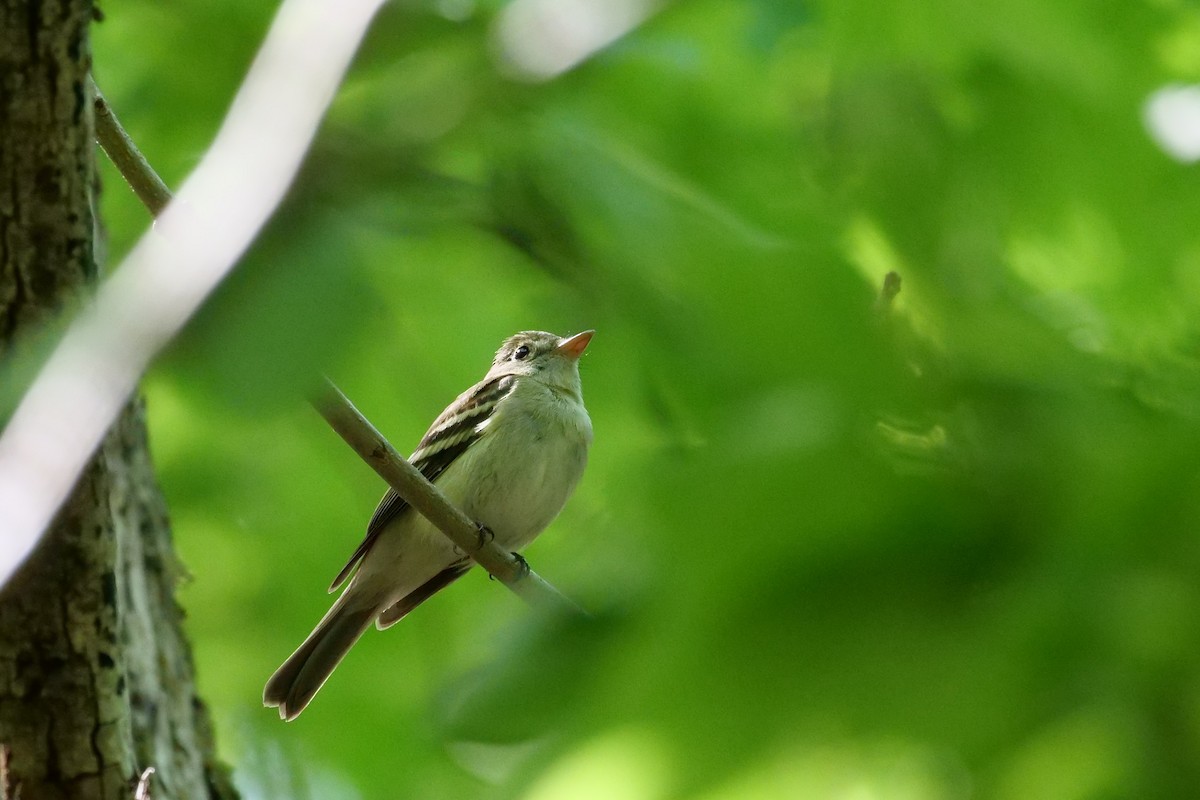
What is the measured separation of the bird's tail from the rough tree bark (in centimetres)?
129

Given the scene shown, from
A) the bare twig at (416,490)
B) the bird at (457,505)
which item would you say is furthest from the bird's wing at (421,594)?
the bare twig at (416,490)

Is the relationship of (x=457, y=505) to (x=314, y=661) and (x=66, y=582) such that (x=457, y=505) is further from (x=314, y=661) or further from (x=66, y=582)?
(x=66, y=582)

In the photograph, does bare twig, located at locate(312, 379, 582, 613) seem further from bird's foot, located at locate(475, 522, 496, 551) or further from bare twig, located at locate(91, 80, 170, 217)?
bare twig, located at locate(91, 80, 170, 217)

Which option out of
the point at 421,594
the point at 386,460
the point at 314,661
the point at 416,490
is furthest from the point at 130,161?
the point at 421,594

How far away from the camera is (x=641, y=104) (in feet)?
15.6

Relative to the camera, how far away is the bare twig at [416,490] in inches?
151

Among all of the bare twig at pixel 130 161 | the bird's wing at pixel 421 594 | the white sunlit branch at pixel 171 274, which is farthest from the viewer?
the bird's wing at pixel 421 594

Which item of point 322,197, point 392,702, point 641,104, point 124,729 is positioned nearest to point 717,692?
point 322,197

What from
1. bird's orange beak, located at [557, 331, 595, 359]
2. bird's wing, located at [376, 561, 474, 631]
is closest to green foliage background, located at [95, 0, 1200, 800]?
bird's wing, located at [376, 561, 474, 631]

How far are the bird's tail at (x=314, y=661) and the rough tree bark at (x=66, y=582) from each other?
1.29 meters

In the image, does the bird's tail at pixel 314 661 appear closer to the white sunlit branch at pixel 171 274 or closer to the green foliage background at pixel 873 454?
the green foliage background at pixel 873 454

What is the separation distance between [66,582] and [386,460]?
3.64 ft

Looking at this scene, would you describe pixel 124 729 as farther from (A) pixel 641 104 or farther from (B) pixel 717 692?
(B) pixel 717 692

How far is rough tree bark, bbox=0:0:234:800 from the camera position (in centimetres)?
276
